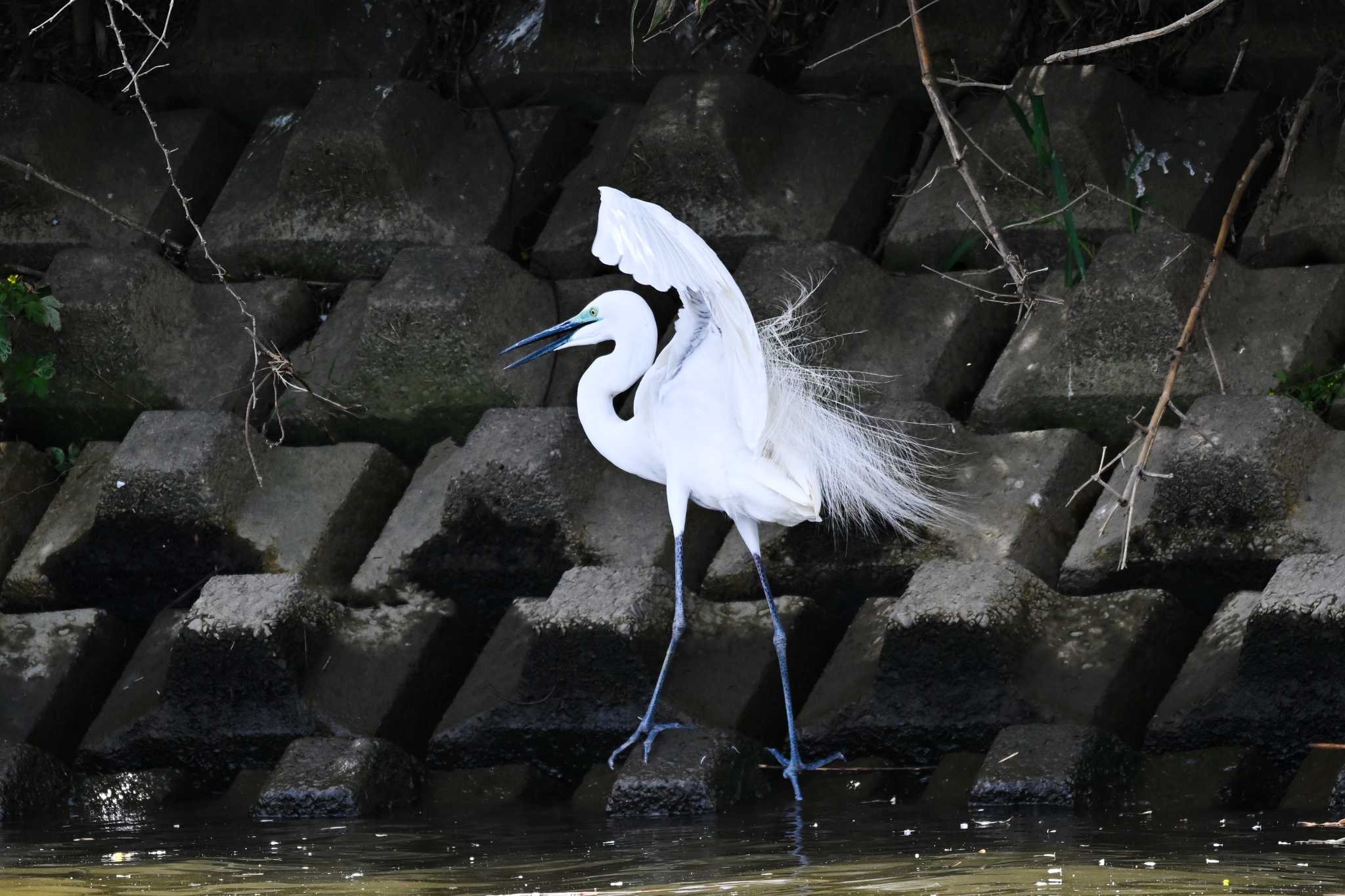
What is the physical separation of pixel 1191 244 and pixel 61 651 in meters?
3.50

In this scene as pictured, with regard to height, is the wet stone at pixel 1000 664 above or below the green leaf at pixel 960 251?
below

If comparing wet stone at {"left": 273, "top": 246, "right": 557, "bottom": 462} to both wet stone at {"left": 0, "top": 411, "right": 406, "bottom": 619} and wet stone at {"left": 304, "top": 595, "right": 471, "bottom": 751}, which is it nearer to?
wet stone at {"left": 0, "top": 411, "right": 406, "bottom": 619}

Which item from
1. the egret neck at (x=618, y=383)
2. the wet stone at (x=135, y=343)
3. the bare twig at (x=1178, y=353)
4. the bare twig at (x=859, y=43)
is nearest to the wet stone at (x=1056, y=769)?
the bare twig at (x=1178, y=353)

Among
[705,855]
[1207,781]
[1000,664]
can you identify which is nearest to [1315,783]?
[1207,781]

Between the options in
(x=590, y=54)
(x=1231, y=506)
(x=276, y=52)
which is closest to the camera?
(x=1231, y=506)

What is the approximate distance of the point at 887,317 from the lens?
6.22m

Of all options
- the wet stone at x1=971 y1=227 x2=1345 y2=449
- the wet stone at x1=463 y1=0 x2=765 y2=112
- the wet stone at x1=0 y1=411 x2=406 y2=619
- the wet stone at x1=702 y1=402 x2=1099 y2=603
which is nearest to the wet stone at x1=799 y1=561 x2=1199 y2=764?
the wet stone at x1=702 y1=402 x2=1099 y2=603

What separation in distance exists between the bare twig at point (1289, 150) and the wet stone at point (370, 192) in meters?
2.60

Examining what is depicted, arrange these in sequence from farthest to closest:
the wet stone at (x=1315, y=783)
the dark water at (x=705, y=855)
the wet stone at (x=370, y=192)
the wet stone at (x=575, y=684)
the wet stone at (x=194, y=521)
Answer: the wet stone at (x=370, y=192), the wet stone at (x=194, y=521), the wet stone at (x=575, y=684), the wet stone at (x=1315, y=783), the dark water at (x=705, y=855)

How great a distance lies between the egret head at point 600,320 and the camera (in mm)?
5707

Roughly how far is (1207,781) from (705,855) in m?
1.23

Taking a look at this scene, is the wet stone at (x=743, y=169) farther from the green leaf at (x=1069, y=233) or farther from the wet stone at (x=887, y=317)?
the green leaf at (x=1069, y=233)

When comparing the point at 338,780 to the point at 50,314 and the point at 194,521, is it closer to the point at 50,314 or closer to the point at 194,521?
the point at 194,521

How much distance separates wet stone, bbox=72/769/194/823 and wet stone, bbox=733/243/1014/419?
2.21 m
